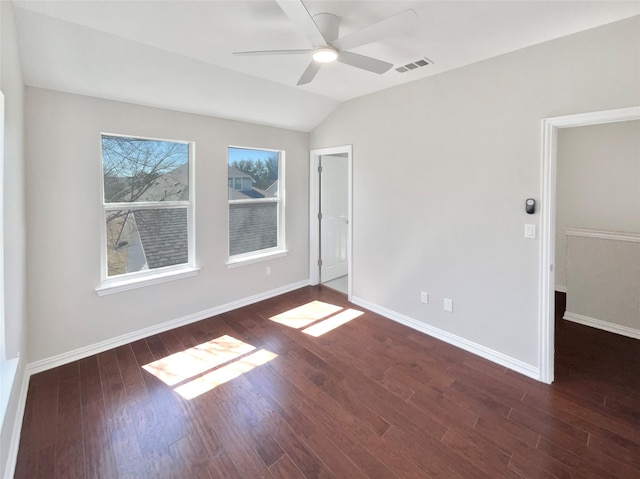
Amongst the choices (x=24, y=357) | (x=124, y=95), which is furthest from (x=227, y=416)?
(x=124, y=95)

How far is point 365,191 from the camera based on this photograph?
12.8 feet

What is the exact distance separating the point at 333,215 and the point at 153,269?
2.80 meters

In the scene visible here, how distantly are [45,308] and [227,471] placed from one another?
2.21 m

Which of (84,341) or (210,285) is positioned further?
(210,285)

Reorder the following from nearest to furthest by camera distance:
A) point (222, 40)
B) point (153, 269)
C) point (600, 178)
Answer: point (222, 40), point (153, 269), point (600, 178)

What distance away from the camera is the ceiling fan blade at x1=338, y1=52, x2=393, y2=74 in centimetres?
205

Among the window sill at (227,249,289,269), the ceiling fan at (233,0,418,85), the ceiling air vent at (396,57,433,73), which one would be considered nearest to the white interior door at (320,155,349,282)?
the window sill at (227,249,289,269)

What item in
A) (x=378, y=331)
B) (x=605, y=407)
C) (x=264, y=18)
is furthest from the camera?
(x=378, y=331)

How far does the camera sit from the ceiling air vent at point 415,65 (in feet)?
9.04

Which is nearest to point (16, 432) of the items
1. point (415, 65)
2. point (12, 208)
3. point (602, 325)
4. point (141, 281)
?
point (12, 208)

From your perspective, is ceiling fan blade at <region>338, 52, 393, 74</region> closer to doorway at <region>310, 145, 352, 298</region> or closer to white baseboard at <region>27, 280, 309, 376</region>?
doorway at <region>310, 145, 352, 298</region>

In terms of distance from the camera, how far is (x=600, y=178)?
3850mm

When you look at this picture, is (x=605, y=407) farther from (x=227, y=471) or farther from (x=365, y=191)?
(x=365, y=191)

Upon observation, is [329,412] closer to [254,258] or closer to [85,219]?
[254,258]
